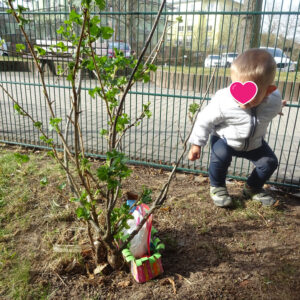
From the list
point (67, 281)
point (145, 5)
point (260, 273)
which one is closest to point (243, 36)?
point (145, 5)

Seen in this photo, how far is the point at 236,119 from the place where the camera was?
2.47 m

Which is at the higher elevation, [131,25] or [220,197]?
[131,25]

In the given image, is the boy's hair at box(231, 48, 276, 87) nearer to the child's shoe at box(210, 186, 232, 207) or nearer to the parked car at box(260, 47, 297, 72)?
the parked car at box(260, 47, 297, 72)

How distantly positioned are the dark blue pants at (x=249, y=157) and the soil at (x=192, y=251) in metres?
0.27

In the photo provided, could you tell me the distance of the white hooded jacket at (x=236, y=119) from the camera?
8.00 feet

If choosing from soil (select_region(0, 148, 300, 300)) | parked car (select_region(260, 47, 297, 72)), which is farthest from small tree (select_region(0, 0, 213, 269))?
parked car (select_region(260, 47, 297, 72))

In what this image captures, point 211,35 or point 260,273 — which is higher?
point 211,35

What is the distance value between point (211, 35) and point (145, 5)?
32.5 inches

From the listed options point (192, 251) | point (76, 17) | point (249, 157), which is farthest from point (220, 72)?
point (76, 17)

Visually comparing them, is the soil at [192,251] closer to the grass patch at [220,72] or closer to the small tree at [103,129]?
the small tree at [103,129]

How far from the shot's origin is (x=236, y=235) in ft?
7.77

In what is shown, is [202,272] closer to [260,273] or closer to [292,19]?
[260,273]

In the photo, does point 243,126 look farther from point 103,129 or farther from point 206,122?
point 103,129
